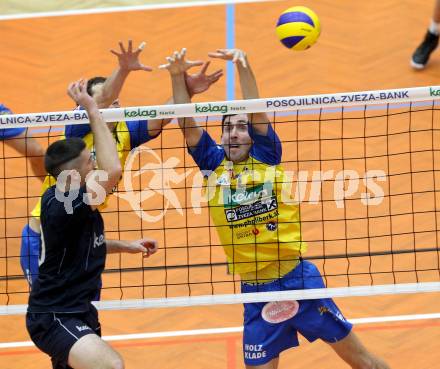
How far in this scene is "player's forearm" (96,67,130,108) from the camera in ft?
25.9

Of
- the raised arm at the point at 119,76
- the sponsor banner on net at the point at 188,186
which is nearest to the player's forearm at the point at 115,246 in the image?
the raised arm at the point at 119,76

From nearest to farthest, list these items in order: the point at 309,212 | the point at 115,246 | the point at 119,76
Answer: the point at 115,246
the point at 119,76
the point at 309,212

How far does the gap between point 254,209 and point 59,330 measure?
1623mm

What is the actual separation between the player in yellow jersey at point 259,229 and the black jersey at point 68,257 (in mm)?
1030

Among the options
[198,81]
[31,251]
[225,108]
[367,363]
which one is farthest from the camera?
[31,251]

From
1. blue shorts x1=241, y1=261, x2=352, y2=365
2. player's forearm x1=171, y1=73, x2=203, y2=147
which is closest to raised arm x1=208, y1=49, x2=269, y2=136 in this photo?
player's forearm x1=171, y1=73, x2=203, y2=147

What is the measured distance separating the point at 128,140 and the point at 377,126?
174 inches

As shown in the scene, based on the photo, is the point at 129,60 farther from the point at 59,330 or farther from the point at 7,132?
the point at 59,330

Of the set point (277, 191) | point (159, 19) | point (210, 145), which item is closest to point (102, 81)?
point (210, 145)

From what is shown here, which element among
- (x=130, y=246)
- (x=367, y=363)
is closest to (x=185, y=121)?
(x=130, y=246)

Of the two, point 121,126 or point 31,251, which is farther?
point 31,251

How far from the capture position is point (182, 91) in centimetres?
757

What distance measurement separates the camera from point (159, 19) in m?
13.9

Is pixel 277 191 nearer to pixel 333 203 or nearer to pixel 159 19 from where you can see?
pixel 333 203
